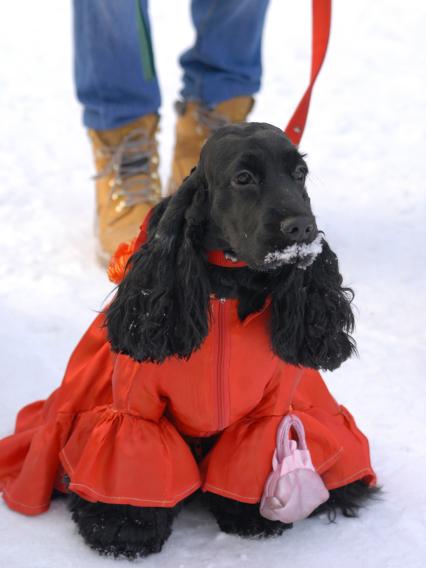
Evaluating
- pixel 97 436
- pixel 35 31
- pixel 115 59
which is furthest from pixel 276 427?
pixel 35 31

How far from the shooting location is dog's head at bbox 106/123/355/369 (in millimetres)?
1666

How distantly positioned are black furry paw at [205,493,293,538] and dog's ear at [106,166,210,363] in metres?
0.40

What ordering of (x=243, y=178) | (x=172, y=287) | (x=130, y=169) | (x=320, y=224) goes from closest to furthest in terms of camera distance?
(x=243, y=178)
(x=172, y=287)
(x=130, y=169)
(x=320, y=224)

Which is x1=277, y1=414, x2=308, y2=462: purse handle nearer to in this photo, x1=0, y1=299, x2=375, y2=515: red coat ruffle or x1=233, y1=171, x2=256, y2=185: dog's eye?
x1=0, y1=299, x2=375, y2=515: red coat ruffle

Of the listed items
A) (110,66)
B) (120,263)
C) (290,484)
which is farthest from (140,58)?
(290,484)

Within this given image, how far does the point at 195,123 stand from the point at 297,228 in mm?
1954

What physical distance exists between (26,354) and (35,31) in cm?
338

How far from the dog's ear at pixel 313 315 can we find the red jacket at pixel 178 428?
5 cm

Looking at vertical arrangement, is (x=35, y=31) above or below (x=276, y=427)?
below

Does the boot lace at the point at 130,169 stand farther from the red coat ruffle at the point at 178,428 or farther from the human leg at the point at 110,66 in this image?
the red coat ruffle at the point at 178,428

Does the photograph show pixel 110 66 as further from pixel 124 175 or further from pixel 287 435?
pixel 287 435

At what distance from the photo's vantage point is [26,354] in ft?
8.93

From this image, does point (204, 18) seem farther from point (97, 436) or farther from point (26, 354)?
point (97, 436)

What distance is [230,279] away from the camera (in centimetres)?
185
